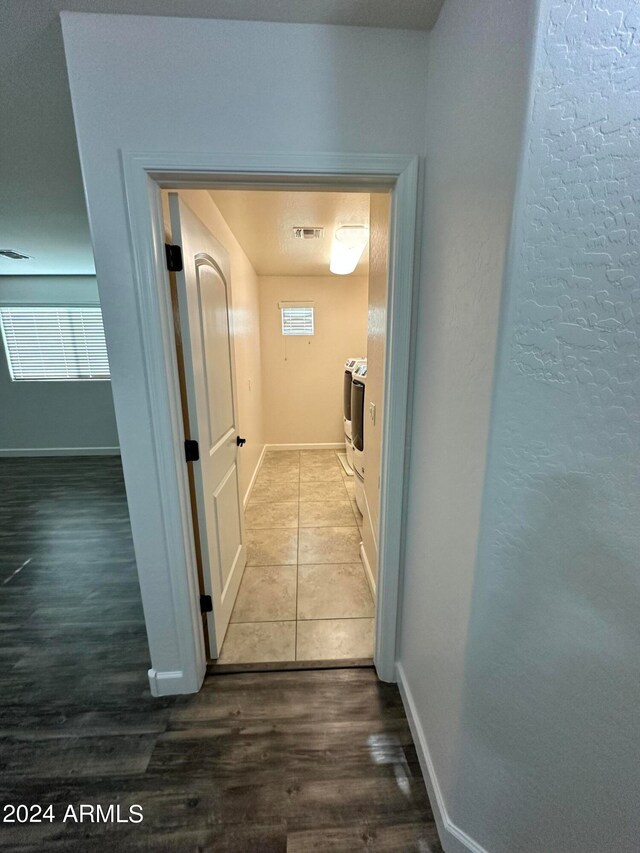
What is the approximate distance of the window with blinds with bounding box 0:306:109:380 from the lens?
13.9ft

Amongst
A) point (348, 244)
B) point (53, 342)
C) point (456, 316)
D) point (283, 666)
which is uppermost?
point (348, 244)

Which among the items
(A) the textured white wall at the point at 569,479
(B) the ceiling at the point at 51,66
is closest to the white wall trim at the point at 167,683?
(A) the textured white wall at the point at 569,479

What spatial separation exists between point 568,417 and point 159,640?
1.62 m

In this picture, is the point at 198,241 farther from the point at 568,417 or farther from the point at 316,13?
the point at 568,417

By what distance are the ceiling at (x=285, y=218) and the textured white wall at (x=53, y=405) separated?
2.79m

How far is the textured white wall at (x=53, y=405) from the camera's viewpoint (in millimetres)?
4164

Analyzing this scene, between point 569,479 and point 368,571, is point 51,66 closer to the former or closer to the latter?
point 569,479

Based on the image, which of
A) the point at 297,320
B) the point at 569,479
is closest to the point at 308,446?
the point at 297,320

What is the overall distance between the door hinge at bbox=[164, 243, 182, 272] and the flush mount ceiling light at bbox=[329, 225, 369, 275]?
5.87 ft

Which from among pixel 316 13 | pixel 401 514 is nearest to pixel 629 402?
pixel 401 514

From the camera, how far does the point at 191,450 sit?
49.5 inches

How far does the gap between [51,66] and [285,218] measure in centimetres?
145

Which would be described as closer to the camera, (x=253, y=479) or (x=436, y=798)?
(x=436, y=798)

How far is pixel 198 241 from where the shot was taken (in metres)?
1.29
